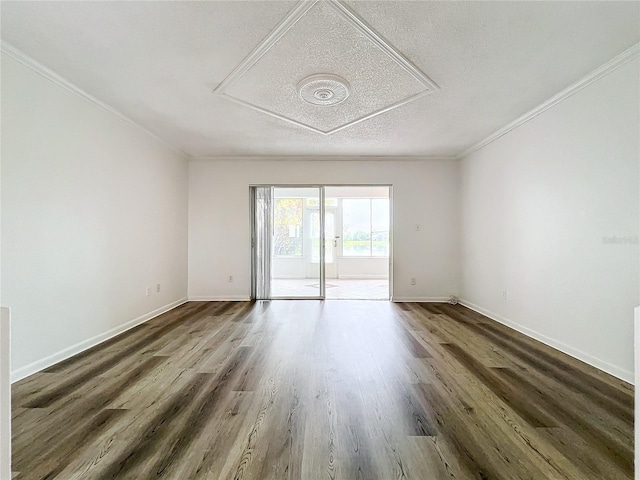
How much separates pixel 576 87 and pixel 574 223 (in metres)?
1.21

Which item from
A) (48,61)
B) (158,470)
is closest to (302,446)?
(158,470)

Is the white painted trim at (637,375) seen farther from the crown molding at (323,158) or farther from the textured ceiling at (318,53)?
the crown molding at (323,158)

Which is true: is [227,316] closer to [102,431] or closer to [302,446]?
[102,431]

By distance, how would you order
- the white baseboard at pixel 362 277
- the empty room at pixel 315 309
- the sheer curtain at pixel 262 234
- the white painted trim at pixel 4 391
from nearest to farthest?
the white painted trim at pixel 4 391 < the empty room at pixel 315 309 < the sheer curtain at pixel 262 234 < the white baseboard at pixel 362 277

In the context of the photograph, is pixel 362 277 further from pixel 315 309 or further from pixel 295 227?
pixel 315 309

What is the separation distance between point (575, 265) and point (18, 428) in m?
4.22

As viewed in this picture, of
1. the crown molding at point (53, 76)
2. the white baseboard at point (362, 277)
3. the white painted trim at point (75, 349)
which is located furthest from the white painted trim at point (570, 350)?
the crown molding at point (53, 76)

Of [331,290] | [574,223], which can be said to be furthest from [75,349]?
[331,290]

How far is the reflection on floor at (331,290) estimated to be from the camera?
19.6 feet

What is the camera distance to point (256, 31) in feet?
6.91

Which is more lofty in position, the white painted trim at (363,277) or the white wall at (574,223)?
the white wall at (574,223)

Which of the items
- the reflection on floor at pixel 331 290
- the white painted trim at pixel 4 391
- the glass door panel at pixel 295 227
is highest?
the glass door panel at pixel 295 227

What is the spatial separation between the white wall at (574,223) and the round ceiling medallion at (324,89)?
6.99ft

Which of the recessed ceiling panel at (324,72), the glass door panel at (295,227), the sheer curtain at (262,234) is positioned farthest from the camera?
the glass door panel at (295,227)
